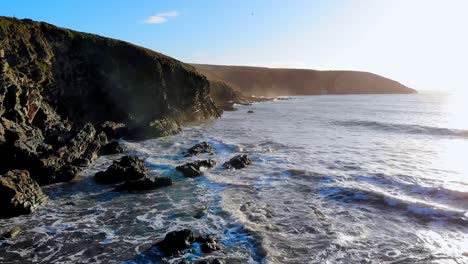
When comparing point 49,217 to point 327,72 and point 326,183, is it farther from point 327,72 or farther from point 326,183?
point 327,72

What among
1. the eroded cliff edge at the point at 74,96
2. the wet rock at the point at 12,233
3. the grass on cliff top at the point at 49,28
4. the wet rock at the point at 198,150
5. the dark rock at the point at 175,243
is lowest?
the wet rock at the point at 198,150

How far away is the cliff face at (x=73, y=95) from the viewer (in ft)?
55.6

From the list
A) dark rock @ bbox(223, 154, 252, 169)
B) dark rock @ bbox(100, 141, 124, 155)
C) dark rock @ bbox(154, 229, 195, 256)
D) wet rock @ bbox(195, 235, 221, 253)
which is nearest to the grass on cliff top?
dark rock @ bbox(100, 141, 124, 155)

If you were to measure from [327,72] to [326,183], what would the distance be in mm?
176146

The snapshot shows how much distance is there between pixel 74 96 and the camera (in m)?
28.1

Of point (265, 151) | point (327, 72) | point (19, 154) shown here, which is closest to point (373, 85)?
point (327, 72)

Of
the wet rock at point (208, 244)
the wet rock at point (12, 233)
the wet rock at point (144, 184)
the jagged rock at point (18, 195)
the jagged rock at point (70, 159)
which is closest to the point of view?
the wet rock at point (208, 244)

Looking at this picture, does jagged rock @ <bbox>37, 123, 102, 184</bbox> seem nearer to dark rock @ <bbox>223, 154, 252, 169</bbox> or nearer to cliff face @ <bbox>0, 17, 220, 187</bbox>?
cliff face @ <bbox>0, 17, 220, 187</bbox>

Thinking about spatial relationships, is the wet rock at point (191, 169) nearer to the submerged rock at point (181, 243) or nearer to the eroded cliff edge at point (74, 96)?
the eroded cliff edge at point (74, 96)

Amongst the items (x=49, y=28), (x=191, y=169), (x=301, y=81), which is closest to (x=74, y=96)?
(x=49, y=28)

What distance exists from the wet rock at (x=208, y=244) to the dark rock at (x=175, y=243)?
8.8 inches

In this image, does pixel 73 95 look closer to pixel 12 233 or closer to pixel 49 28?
pixel 49 28

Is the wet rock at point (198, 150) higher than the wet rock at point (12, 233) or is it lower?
lower

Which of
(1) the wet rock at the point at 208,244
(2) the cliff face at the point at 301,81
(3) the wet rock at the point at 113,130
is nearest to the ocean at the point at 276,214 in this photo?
(1) the wet rock at the point at 208,244
